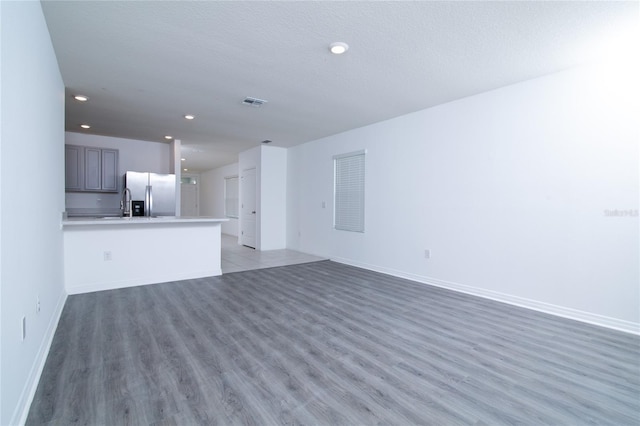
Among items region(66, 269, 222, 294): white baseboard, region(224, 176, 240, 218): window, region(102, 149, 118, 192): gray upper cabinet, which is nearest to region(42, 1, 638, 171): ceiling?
region(102, 149, 118, 192): gray upper cabinet

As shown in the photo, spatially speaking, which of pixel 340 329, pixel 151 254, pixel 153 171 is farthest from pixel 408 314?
pixel 153 171

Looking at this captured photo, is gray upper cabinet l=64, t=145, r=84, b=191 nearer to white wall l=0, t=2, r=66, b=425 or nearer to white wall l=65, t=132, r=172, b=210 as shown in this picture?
white wall l=65, t=132, r=172, b=210

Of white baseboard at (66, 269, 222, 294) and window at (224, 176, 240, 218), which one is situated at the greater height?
window at (224, 176, 240, 218)

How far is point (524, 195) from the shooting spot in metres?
3.47

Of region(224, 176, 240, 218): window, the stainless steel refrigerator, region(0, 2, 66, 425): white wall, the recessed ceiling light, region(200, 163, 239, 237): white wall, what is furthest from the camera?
region(200, 163, 239, 237): white wall

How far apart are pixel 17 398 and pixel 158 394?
0.66 metres

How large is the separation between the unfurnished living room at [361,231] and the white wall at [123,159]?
1.91 ft

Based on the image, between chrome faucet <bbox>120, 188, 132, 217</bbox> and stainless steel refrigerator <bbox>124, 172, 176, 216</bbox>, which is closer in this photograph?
chrome faucet <bbox>120, 188, 132, 217</bbox>

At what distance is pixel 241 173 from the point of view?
8.25 meters

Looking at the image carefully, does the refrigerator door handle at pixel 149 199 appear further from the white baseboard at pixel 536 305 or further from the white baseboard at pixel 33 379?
the white baseboard at pixel 536 305

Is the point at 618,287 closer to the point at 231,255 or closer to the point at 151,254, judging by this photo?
the point at 151,254

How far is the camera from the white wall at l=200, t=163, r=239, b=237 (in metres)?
10.5

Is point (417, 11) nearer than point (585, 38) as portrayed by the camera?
Yes

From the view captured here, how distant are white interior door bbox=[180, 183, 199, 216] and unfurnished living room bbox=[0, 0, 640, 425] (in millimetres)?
7194
